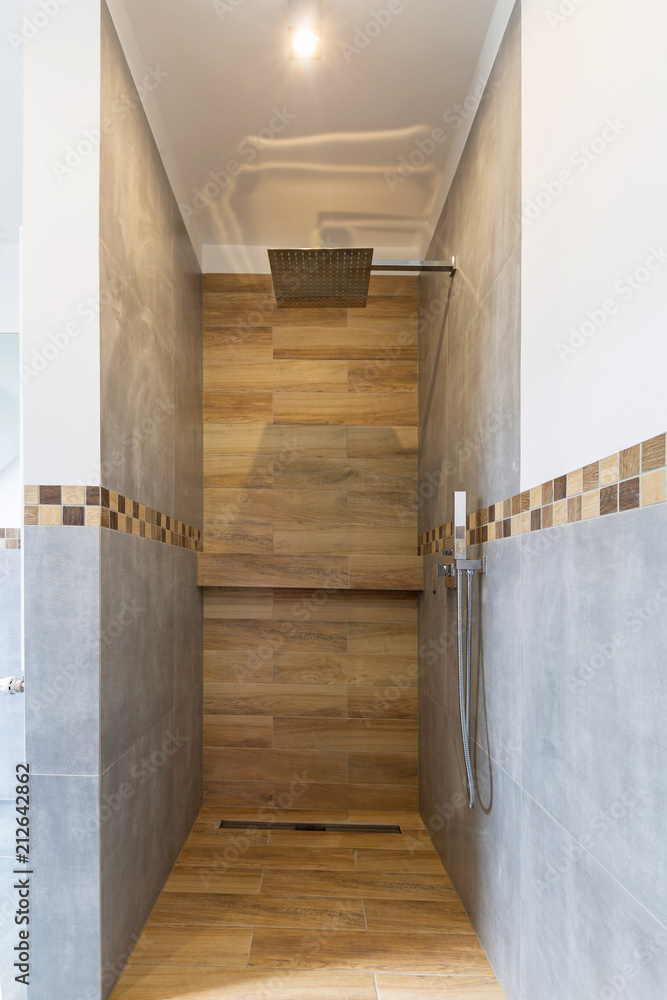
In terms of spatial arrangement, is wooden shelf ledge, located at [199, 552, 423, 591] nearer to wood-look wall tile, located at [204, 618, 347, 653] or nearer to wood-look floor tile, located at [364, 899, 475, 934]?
wood-look wall tile, located at [204, 618, 347, 653]

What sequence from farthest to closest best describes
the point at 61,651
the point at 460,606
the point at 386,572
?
the point at 386,572
the point at 460,606
the point at 61,651

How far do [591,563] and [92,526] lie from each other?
1.12 meters

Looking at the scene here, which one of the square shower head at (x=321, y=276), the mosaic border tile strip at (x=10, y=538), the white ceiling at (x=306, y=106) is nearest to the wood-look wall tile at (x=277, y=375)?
the square shower head at (x=321, y=276)

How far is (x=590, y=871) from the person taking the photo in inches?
50.0

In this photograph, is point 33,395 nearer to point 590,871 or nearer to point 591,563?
point 591,563

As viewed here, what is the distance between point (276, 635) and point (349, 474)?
0.82 m

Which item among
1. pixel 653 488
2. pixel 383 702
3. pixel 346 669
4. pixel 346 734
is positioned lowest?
pixel 346 734

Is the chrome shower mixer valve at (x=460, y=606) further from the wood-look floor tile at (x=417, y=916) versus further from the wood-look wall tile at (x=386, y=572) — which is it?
the wood-look wall tile at (x=386, y=572)

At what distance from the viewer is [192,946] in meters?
2.11

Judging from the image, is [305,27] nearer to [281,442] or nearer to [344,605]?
[281,442]

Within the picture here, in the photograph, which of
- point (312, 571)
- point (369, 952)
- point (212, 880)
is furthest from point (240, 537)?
point (369, 952)

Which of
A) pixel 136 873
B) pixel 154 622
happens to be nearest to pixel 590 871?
pixel 136 873

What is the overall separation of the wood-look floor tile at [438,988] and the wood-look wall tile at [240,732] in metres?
1.47

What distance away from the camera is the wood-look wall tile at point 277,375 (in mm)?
3488
